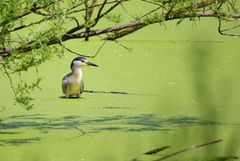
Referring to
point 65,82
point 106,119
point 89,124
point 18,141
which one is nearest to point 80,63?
point 65,82

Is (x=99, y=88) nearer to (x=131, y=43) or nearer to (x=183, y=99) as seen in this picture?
(x=183, y=99)

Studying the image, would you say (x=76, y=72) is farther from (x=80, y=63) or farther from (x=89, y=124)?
(x=89, y=124)

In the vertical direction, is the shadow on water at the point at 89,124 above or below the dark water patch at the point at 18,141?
above

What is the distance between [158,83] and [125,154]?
2.06m

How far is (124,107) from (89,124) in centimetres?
49

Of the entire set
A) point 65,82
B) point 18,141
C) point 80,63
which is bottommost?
point 18,141

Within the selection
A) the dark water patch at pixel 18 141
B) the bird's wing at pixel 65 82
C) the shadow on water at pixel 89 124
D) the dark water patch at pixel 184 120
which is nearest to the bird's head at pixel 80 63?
the bird's wing at pixel 65 82

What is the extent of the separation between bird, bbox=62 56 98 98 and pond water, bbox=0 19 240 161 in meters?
0.06

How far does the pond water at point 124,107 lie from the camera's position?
3.74m

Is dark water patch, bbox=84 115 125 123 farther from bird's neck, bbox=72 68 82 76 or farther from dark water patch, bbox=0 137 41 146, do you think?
bird's neck, bbox=72 68 82 76

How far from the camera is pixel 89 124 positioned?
4406 mm

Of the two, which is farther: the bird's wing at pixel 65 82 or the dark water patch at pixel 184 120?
the bird's wing at pixel 65 82

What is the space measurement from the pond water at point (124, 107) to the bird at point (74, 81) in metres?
0.06

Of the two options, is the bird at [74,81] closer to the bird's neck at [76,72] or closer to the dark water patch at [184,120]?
the bird's neck at [76,72]
